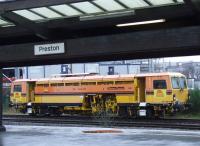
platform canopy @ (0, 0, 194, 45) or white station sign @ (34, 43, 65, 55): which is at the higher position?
platform canopy @ (0, 0, 194, 45)

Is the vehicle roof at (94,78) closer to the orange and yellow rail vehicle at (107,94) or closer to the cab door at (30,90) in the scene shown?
the orange and yellow rail vehicle at (107,94)

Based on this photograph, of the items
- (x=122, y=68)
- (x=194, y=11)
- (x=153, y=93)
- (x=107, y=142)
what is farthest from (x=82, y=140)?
(x=122, y=68)

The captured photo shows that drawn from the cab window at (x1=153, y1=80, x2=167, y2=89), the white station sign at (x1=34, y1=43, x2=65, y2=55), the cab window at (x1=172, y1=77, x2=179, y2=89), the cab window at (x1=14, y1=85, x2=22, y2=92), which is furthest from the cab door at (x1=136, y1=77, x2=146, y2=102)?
the white station sign at (x1=34, y1=43, x2=65, y2=55)

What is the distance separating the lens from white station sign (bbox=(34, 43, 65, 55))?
1376 centimetres

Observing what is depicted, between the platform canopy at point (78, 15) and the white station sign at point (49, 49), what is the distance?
1.37 ft

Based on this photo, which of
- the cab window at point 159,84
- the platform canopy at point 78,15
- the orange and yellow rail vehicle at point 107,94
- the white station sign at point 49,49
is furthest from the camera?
the cab window at point 159,84

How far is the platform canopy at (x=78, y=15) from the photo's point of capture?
11.9 metres

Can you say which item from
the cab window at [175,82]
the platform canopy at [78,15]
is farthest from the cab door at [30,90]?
the platform canopy at [78,15]

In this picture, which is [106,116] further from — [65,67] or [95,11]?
A: [65,67]

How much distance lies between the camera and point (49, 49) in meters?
13.9

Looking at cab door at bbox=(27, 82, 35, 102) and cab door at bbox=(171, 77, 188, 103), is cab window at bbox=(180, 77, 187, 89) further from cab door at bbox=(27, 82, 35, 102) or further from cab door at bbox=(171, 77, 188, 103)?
cab door at bbox=(27, 82, 35, 102)

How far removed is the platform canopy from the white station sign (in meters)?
0.42

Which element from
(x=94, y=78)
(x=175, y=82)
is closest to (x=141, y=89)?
(x=175, y=82)

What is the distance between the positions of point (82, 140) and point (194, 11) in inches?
255
